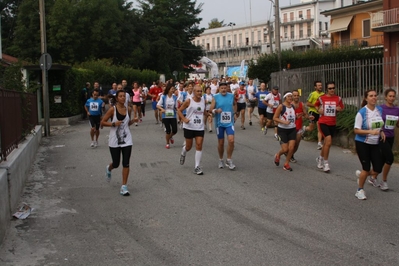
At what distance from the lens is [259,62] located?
3591 cm

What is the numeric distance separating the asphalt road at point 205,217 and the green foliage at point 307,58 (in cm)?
2379

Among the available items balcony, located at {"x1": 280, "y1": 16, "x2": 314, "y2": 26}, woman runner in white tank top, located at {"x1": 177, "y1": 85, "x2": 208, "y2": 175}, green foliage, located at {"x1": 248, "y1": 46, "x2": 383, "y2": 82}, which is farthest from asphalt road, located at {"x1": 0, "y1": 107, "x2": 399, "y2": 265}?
balcony, located at {"x1": 280, "y1": 16, "x2": 314, "y2": 26}

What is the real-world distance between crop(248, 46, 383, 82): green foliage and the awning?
32.4 feet

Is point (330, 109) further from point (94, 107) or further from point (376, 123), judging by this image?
point (94, 107)

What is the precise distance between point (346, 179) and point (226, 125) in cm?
274

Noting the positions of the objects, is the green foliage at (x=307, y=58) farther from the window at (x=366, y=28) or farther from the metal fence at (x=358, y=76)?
the metal fence at (x=358, y=76)

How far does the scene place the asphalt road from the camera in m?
5.79

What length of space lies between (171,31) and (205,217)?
6222 centimetres

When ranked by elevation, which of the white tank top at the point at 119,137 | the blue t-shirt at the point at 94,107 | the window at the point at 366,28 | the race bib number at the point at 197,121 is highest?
the window at the point at 366,28

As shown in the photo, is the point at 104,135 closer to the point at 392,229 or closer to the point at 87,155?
the point at 87,155

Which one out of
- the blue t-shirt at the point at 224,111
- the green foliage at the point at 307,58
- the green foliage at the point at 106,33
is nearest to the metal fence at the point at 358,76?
the blue t-shirt at the point at 224,111

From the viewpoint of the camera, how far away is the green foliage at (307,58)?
1410 inches

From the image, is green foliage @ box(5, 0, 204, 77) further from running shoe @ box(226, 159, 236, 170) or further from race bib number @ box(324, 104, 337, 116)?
race bib number @ box(324, 104, 337, 116)

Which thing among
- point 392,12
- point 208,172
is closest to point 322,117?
→ point 208,172
